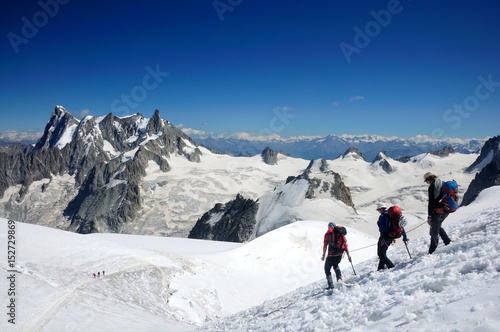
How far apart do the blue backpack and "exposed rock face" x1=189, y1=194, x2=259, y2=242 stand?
72.6m

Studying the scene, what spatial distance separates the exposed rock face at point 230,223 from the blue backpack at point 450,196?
7264 centimetres

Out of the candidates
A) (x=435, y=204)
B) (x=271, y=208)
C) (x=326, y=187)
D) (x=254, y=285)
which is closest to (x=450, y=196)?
(x=435, y=204)

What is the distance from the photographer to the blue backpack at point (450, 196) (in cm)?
1138

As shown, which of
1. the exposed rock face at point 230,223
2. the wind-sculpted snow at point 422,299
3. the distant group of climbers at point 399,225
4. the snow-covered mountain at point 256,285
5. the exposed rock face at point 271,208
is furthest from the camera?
the exposed rock face at point 230,223

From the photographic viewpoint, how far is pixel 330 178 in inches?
3807

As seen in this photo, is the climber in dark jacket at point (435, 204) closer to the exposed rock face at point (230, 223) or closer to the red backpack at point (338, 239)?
the red backpack at point (338, 239)

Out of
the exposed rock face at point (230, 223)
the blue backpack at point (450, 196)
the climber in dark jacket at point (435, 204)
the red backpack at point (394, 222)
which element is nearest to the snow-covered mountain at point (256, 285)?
the climber in dark jacket at point (435, 204)

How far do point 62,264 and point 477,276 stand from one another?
1030 inches

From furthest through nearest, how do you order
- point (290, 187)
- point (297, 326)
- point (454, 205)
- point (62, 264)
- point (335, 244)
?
point (290, 187) → point (62, 264) → point (335, 244) → point (454, 205) → point (297, 326)

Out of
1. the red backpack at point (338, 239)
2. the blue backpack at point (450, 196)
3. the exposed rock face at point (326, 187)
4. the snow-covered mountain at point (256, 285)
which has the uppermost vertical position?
the exposed rock face at point (326, 187)

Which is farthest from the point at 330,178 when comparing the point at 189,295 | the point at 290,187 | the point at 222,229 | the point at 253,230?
the point at 189,295

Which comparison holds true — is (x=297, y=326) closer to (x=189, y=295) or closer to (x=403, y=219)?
(x=403, y=219)

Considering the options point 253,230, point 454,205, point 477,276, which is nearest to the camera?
point 477,276

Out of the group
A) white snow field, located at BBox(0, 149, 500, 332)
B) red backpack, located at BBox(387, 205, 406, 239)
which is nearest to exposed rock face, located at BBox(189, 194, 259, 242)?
white snow field, located at BBox(0, 149, 500, 332)
